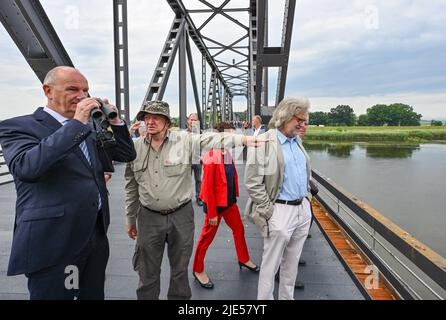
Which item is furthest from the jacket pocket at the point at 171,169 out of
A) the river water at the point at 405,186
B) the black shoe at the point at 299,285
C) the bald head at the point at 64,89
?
the river water at the point at 405,186

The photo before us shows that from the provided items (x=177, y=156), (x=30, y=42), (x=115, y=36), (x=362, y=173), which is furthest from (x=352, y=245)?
(x=362, y=173)

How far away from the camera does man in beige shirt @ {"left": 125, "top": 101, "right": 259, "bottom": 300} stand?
2115 millimetres

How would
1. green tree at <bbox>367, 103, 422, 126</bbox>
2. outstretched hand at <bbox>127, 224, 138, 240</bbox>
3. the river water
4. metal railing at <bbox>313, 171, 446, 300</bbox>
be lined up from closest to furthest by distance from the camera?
1. metal railing at <bbox>313, 171, 446, 300</bbox>
2. outstretched hand at <bbox>127, 224, 138, 240</bbox>
3. the river water
4. green tree at <bbox>367, 103, 422, 126</bbox>

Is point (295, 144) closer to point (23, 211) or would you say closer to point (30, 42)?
point (23, 211)

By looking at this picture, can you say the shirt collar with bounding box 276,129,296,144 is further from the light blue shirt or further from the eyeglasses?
the eyeglasses

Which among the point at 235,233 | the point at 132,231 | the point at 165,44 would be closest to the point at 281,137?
the point at 235,233

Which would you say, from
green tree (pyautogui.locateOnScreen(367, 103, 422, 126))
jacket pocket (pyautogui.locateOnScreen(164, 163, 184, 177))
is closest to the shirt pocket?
jacket pocket (pyautogui.locateOnScreen(164, 163, 184, 177))

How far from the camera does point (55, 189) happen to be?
1.44 meters

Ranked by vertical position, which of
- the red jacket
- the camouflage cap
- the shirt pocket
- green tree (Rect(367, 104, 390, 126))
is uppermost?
green tree (Rect(367, 104, 390, 126))

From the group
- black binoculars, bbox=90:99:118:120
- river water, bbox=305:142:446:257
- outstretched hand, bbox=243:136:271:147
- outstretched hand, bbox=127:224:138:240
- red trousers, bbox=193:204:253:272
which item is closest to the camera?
black binoculars, bbox=90:99:118:120

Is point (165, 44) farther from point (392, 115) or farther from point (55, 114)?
point (392, 115)

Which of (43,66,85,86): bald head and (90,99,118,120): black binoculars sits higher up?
(43,66,85,86): bald head

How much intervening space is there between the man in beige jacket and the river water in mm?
13645
